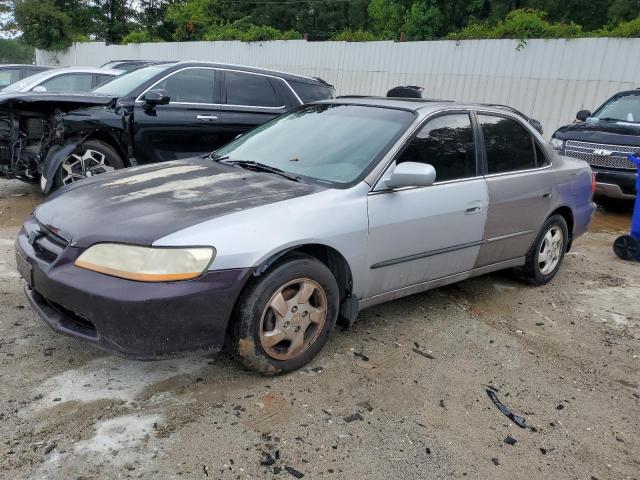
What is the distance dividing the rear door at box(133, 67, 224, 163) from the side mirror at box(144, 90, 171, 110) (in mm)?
64

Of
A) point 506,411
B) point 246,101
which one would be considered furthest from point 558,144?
point 506,411

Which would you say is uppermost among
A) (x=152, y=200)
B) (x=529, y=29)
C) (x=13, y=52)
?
(x=529, y=29)

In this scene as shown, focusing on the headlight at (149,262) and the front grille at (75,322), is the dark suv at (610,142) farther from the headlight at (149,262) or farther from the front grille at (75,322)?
the front grille at (75,322)

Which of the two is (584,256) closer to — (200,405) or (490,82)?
(200,405)

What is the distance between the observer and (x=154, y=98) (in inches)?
259

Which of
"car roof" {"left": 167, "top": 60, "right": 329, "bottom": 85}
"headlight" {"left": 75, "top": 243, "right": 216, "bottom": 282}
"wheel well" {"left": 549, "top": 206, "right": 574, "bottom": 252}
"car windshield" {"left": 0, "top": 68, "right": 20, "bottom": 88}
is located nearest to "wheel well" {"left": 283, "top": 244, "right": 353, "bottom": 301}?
"headlight" {"left": 75, "top": 243, "right": 216, "bottom": 282}

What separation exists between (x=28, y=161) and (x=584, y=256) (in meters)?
6.40

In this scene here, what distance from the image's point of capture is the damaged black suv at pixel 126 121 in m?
6.50

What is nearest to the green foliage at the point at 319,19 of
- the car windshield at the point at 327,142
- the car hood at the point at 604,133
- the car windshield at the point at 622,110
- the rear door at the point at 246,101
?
the car windshield at the point at 622,110

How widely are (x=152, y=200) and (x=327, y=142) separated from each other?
127 cm

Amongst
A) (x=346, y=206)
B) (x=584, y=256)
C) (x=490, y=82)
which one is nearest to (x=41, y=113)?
(x=346, y=206)

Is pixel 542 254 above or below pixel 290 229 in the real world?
below

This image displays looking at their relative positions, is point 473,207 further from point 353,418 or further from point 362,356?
point 353,418

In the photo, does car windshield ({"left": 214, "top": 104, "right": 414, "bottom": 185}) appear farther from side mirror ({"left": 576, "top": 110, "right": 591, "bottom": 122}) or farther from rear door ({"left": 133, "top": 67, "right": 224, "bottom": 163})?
side mirror ({"left": 576, "top": 110, "right": 591, "bottom": 122})
